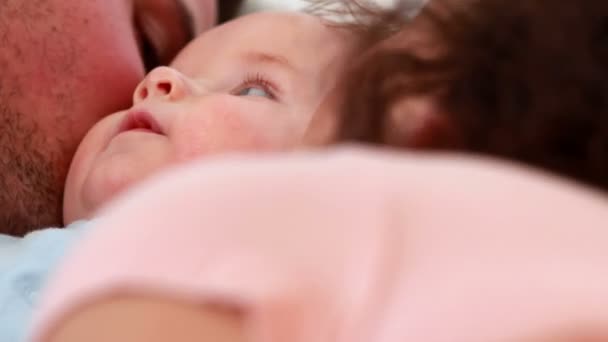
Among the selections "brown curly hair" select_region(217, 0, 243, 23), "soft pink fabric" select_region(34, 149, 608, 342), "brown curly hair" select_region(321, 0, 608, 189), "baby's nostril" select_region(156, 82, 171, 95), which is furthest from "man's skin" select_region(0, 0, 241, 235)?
"soft pink fabric" select_region(34, 149, 608, 342)

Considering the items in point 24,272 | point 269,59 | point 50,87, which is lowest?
point 24,272

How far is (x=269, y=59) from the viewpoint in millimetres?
833

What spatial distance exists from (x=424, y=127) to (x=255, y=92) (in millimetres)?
420

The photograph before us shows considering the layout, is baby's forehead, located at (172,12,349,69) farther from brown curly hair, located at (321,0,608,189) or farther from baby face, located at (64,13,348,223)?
brown curly hair, located at (321,0,608,189)

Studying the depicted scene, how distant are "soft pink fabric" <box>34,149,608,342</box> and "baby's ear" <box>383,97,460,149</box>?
0.12m

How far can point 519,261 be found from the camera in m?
0.25

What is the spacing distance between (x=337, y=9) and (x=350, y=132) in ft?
1.51

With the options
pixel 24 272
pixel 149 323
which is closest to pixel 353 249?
pixel 149 323

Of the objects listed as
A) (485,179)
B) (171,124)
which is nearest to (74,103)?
(171,124)

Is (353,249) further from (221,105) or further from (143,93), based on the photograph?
(143,93)

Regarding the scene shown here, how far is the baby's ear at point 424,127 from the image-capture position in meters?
0.41

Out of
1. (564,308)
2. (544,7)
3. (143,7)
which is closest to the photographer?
(564,308)

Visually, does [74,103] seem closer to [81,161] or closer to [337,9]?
[81,161]

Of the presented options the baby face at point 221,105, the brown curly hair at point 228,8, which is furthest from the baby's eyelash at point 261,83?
the brown curly hair at point 228,8
